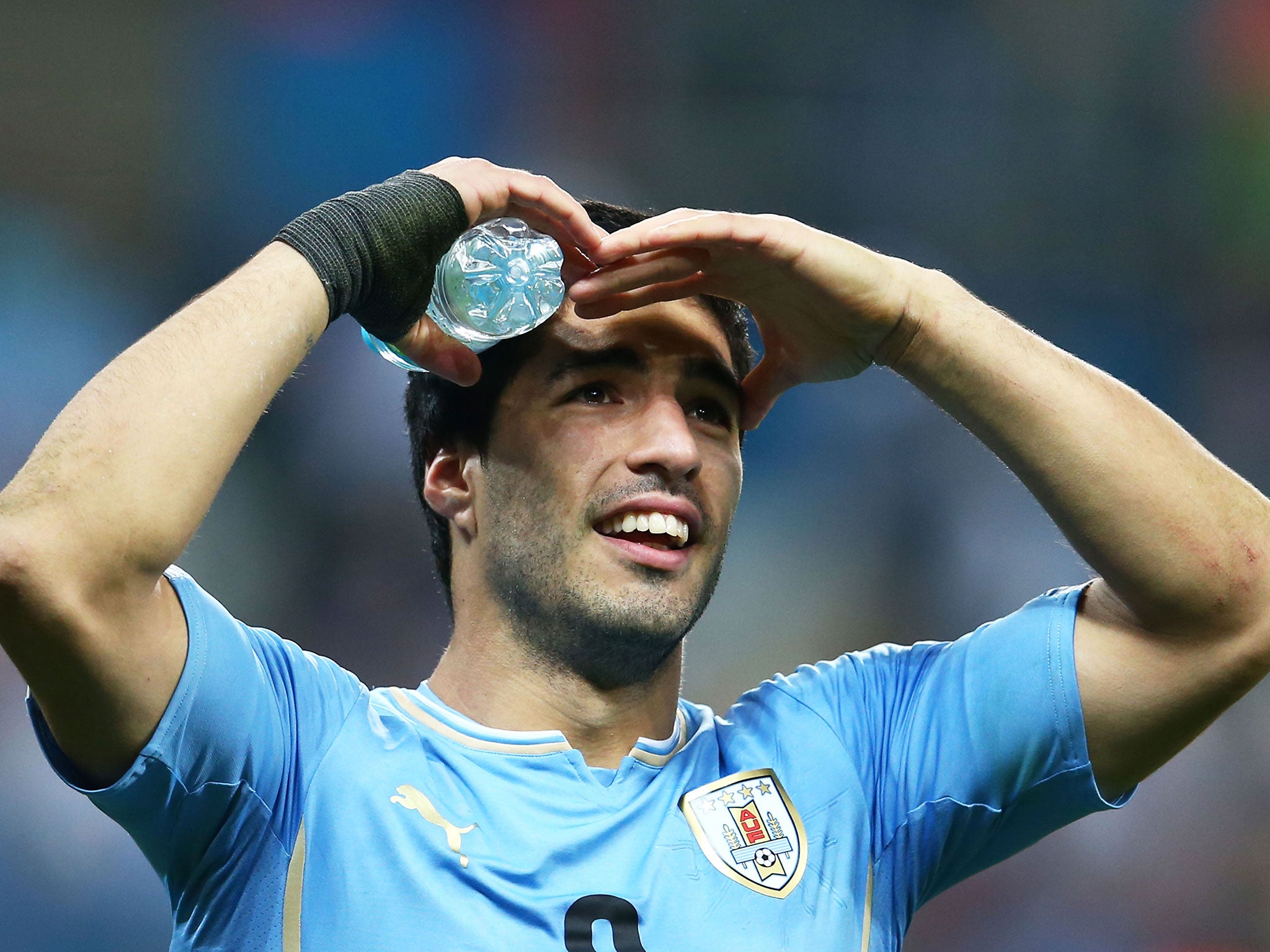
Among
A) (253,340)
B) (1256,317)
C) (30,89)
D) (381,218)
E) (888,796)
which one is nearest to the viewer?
(253,340)

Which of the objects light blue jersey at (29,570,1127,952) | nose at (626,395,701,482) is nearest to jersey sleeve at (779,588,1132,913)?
light blue jersey at (29,570,1127,952)

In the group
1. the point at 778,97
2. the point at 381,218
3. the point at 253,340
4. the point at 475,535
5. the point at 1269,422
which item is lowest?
the point at 475,535

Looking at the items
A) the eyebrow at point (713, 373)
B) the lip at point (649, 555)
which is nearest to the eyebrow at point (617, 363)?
the eyebrow at point (713, 373)

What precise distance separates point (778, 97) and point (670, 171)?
64 cm

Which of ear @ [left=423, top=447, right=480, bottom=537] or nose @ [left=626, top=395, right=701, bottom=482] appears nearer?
nose @ [left=626, top=395, right=701, bottom=482]

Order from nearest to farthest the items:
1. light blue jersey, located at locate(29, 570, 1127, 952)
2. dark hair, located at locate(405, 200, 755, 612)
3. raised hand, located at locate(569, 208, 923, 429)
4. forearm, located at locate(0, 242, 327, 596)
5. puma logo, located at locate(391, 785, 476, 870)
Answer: forearm, located at locate(0, 242, 327, 596)
light blue jersey, located at locate(29, 570, 1127, 952)
puma logo, located at locate(391, 785, 476, 870)
raised hand, located at locate(569, 208, 923, 429)
dark hair, located at locate(405, 200, 755, 612)

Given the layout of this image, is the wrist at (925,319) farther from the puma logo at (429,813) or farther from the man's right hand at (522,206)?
the puma logo at (429,813)

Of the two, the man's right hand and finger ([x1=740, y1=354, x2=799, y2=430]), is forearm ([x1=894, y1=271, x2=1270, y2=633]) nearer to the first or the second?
finger ([x1=740, y1=354, x2=799, y2=430])

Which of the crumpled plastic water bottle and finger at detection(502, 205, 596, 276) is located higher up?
finger at detection(502, 205, 596, 276)

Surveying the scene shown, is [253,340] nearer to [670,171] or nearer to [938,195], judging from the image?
[670,171]

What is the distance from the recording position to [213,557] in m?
4.74

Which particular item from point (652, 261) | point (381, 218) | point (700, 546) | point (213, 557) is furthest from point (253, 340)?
point (213, 557)

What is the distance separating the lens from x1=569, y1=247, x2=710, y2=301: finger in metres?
2.10

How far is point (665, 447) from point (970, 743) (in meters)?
0.72
